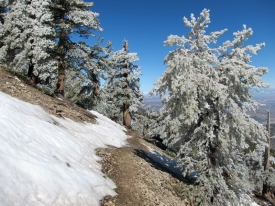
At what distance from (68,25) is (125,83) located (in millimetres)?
8244

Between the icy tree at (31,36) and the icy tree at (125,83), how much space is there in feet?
24.5

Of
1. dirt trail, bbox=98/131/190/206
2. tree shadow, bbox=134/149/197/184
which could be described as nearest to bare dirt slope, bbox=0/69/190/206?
dirt trail, bbox=98/131/190/206

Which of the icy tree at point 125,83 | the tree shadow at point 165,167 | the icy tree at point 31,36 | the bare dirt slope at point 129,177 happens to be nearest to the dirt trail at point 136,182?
the bare dirt slope at point 129,177

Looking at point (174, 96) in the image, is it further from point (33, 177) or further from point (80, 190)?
point (33, 177)

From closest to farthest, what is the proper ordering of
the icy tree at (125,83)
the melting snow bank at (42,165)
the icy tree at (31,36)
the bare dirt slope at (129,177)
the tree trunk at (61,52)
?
the melting snow bank at (42,165) → the bare dirt slope at (129,177) → the icy tree at (31,36) → the tree trunk at (61,52) → the icy tree at (125,83)

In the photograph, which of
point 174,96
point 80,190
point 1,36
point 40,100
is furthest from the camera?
point 1,36

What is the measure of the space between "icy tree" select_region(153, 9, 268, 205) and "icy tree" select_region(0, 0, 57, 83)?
993 centimetres

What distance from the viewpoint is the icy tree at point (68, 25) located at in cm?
1634

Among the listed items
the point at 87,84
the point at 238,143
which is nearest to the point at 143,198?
the point at 238,143

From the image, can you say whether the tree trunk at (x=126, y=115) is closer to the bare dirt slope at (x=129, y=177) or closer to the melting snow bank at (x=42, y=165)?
the bare dirt slope at (x=129, y=177)

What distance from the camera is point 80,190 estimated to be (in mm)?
5789

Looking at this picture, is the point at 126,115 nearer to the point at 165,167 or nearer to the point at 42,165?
the point at 165,167

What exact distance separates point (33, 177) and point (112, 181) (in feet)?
9.97

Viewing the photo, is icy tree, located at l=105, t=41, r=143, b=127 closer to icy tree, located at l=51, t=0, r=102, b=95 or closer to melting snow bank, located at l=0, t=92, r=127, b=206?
icy tree, located at l=51, t=0, r=102, b=95
